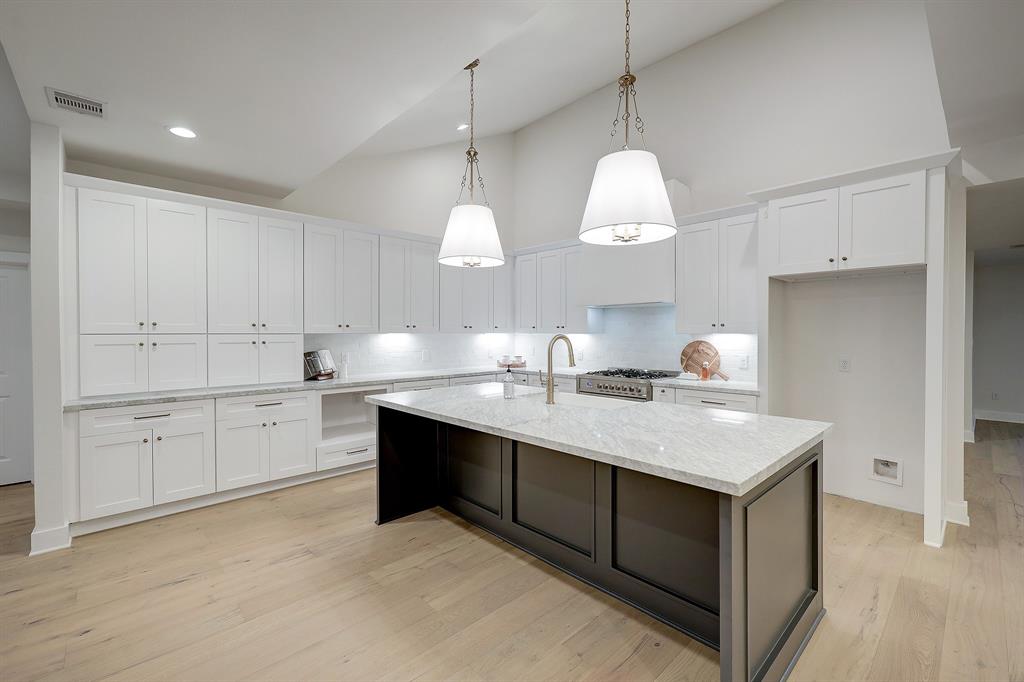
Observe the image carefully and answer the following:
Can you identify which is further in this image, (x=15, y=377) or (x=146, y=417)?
(x=15, y=377)

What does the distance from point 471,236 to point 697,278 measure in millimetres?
2476

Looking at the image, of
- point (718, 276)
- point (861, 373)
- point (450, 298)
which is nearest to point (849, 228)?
point (718, 276)

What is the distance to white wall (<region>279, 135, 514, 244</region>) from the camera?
4.78 meters

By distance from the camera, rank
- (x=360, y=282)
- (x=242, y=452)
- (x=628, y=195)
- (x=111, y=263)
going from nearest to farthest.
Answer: (x=628, y=195), (x=111, y=263), (x=242, y=452), (x=360, y=282)

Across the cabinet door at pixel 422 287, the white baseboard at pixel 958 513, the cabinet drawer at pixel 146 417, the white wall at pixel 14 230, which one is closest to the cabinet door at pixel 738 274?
the white baseboard at pixel 958 513

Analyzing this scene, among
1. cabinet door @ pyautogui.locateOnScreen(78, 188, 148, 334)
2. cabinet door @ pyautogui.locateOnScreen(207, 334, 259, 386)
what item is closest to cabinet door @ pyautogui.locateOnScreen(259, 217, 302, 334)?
cabinet door @ pyautogui.locateOnScreen(207, 334, 259, 386)

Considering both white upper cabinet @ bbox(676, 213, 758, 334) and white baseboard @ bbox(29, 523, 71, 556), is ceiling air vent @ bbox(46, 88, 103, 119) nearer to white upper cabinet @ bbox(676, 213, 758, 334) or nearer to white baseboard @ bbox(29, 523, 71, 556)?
white baseboard @ bbox(29, 523, 71, 556)

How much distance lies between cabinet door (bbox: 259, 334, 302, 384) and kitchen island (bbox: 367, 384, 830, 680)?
5.31ft

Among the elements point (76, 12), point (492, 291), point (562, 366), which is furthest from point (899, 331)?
point (76, 12)

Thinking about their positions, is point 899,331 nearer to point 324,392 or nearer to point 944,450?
point 944,450

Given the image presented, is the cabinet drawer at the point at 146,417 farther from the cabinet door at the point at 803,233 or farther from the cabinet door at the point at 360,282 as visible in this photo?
the cabinet door at the point at 803,233

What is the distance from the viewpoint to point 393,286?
16.1ft

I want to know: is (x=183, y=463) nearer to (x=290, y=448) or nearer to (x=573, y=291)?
(x=290, y=448)

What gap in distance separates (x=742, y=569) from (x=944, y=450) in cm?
255
